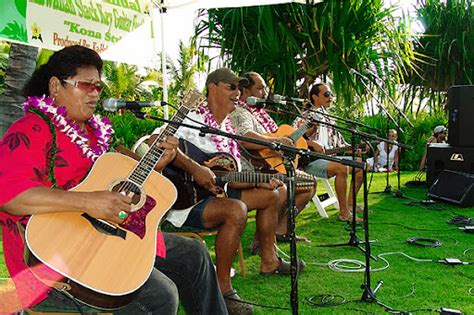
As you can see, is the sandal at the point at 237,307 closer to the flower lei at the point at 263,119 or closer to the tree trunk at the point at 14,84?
the flower lei at the point at 263,119

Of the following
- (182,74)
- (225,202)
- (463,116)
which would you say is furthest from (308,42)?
(182,74)

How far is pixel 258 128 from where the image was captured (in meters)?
4.67

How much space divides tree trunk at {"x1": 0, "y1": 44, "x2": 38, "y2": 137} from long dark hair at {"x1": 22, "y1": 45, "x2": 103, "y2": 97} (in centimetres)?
229

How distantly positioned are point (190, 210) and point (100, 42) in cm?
206

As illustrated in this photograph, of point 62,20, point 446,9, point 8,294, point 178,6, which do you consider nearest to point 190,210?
point 8,294

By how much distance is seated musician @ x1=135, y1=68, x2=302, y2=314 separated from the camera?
Result: 3.20m

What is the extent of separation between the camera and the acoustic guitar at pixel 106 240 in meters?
1.82

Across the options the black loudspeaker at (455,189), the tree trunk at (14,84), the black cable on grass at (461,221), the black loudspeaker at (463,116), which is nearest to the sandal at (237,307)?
the tree trunk at (14,84)

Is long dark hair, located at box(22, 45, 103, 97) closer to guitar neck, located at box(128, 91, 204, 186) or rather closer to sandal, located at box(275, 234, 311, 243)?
guitar neck, located at box(128, 91, 204, 186)

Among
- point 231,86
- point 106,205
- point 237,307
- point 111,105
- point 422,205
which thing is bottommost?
point 422,205

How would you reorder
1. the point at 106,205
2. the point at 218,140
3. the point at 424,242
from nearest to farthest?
the point at 106,205, the point at 218,140, the point at 424,242

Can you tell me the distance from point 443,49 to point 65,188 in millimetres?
13348

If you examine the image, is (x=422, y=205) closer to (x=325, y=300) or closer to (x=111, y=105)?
(x=325, y=300)

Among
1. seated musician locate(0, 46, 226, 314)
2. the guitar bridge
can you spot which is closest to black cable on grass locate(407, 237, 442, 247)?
seated musician locate(0, 46, 226, 314)
